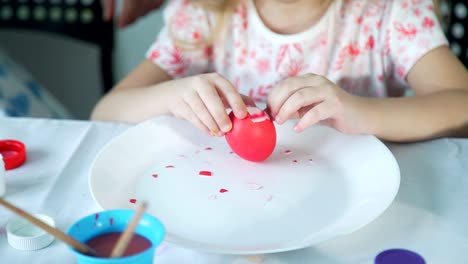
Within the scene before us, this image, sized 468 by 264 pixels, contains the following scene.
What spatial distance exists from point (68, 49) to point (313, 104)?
1.45 m

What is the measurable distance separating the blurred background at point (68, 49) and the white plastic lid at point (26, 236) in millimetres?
771

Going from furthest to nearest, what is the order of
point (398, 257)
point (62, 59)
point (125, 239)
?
point (62, 59)
point (398, 257)
point (125, 239)

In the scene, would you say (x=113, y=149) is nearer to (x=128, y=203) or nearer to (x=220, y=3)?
(x=128, y=203)

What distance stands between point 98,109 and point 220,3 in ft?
1.07

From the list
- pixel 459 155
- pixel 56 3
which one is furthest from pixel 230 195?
pixel 56 3

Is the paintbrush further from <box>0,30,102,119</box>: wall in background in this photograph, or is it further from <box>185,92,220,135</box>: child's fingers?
<box>0,30,102,119</box>: wall in background

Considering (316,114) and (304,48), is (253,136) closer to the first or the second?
(316,114)

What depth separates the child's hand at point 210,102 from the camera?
0.81 m

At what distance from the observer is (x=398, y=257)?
63cm

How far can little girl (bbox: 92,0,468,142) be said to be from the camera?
40.4 inches

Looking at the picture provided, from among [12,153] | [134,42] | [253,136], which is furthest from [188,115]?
[134,42]

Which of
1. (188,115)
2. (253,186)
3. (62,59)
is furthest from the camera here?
(62,59)

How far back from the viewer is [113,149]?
813 mm

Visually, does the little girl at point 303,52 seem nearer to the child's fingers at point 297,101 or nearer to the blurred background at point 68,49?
the child's fingers at point 297,101
